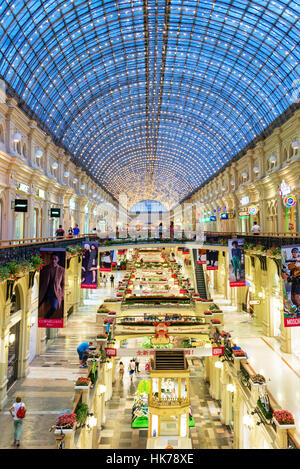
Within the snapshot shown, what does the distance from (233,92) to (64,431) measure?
41271mm

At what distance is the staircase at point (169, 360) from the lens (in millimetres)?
20781

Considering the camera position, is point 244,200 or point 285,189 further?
point 244,200

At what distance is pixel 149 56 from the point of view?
38.6 meters

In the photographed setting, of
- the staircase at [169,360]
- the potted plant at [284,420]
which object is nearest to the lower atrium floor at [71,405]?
the staircase at [169,360]

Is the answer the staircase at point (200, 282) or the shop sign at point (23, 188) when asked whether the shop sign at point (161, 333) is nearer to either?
the shop sign at point (23, 188)

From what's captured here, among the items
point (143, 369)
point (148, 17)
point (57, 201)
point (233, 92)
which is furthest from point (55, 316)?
point (233, 92)

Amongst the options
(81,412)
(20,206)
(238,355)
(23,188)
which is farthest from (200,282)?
(81,412)

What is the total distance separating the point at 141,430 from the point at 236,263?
485 inches

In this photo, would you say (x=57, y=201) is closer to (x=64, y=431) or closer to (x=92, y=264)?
(x=92, y=264)

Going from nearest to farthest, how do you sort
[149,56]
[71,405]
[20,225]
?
[71,405] → [20,225] → [149,56]

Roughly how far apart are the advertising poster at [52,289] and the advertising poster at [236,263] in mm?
12329

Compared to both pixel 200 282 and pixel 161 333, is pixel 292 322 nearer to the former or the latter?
pixel 161 333

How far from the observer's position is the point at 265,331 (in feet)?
85.9

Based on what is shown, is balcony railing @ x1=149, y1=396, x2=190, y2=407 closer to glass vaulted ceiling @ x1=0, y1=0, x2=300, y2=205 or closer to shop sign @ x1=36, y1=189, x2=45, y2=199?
shop sign @ x1=36, y1=189, x2=45, y2=199
